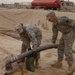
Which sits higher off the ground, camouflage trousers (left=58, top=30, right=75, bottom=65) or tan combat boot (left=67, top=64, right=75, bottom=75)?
camouflage trousers (left=58, top=30, right=75, bottom=65)

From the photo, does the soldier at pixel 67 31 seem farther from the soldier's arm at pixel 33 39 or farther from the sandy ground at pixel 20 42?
the soldier's arm at pixel 33 39

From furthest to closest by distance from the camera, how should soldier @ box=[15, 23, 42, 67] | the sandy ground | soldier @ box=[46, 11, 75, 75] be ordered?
the sandy ground < soldier @ box=[46, 11, 75, 75] < soldier @ box=[15, 23, 42, 67]

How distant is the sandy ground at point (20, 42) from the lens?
725 centimetres

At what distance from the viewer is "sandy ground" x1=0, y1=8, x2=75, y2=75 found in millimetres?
7250

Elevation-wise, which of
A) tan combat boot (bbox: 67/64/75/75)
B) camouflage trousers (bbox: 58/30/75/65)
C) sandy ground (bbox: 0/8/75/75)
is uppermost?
camouflage trousers (bbox: 58/30/75/65)

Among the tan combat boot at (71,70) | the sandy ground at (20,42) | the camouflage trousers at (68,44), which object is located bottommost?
the sandy ground at (20,42)

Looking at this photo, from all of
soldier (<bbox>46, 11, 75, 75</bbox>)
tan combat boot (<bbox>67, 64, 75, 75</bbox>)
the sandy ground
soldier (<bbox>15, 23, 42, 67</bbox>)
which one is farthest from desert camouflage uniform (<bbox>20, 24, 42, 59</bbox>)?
tan combat boot (<bbox>67, 64, 75, 75</bbox>)

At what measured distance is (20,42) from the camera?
40.9 feet

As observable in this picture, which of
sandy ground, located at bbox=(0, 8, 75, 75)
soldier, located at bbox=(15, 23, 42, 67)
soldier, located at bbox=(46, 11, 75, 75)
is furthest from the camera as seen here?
sandy ground, located at bbox=(0, 8, 75, 75)

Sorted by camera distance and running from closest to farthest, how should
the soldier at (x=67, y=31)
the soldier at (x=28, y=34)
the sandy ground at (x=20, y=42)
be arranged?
the soldier at (x=28, y=34) → the soldier at (x=67, y=31) → the sandy ground at (x=20, y=42)

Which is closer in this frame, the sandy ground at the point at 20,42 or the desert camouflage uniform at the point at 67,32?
the desert camouflage uniform at the point at 67,32

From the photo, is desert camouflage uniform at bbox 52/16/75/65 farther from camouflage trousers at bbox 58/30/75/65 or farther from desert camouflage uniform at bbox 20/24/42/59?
desert camouflage uniform at bbox 20/24/42/59

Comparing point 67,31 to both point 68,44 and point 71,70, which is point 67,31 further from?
point 71,70

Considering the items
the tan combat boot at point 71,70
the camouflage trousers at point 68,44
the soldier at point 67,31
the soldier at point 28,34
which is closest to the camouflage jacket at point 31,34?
the soldier at point 28,34
